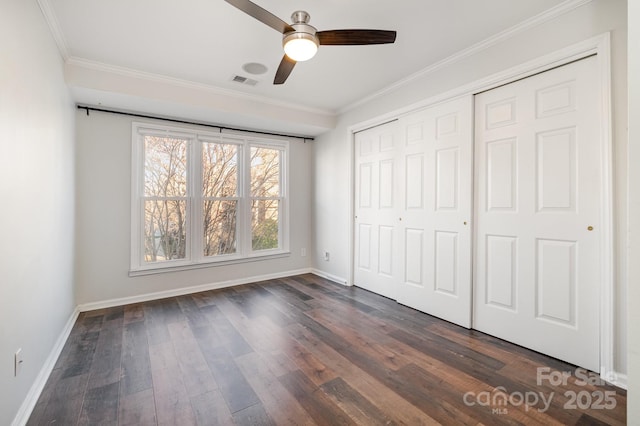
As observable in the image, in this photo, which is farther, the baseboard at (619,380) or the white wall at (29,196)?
the baseboard at (619,380)

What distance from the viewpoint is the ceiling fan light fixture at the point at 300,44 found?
1882 millimetres

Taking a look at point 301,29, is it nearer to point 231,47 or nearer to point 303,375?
point 231,47

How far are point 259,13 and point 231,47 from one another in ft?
3.42

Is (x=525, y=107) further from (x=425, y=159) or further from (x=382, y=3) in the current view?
(x=382, y=3)

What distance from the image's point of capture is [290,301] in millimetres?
3574

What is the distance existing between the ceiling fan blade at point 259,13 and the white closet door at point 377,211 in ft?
6.97

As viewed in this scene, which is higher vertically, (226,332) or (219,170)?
(219,170)

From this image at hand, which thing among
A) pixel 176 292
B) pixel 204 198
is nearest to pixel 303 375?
pixel 176 292

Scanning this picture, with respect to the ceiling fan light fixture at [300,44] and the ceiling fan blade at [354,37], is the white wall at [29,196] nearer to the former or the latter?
the ceiling fan light fixture at [300,44]

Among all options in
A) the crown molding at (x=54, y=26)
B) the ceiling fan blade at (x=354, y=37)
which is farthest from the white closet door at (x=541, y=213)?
the crown molding at (x=54, y=26)

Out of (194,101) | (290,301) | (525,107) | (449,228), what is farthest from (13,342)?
(525,107)

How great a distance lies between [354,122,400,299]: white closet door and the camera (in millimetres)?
3631

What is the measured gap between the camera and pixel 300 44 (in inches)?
75.1

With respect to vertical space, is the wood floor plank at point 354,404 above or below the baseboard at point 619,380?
below
